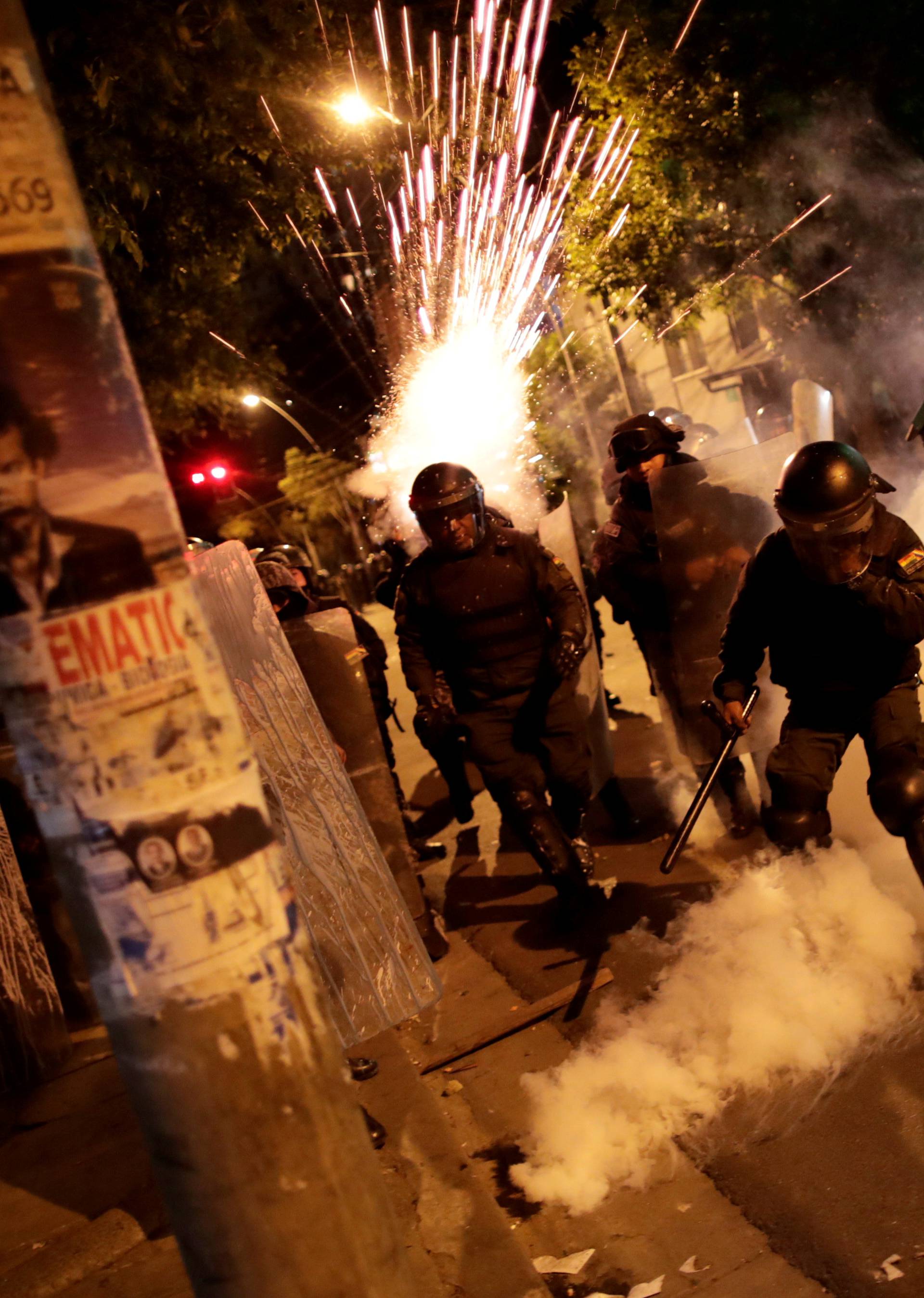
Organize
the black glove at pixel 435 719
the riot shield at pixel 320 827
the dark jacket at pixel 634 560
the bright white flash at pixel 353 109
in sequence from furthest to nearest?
the bright white flash at pixel 353 109 → the dark jacket at pixel 634 560 → the black glove at pixel 435 719 → the riot shield at pixel 320 827

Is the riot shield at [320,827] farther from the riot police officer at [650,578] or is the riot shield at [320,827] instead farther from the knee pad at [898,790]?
the riot police officer at [650,578]

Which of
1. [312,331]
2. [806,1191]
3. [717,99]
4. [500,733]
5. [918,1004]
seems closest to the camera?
[806,1191]

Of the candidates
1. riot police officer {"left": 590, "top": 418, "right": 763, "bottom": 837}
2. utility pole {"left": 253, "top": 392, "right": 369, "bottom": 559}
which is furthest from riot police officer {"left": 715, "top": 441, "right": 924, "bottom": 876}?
utility pole {"left": 253, "top": 392, "right": 369, "bottom": 559}

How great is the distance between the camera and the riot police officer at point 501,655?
5.18m

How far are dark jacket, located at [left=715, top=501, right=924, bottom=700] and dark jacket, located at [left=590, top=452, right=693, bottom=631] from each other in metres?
1.34

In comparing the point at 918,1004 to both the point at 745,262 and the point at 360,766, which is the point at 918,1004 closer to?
the point at 360,766

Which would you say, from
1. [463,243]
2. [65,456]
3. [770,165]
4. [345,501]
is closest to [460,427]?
[463,243]

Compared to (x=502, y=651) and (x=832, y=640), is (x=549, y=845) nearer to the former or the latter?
(x=502, y=651)

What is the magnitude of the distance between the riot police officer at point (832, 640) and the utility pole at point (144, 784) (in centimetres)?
256

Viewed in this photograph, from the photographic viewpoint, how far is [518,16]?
10.4 meters

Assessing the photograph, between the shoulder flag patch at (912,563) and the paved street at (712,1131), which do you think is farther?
the shoulder flag patch at (912,563)

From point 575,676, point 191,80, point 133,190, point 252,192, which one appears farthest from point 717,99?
point 575,676

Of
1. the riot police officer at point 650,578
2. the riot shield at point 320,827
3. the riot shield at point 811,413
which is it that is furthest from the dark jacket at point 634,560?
the riot shield at point 320,827

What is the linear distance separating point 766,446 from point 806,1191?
3.53 m
